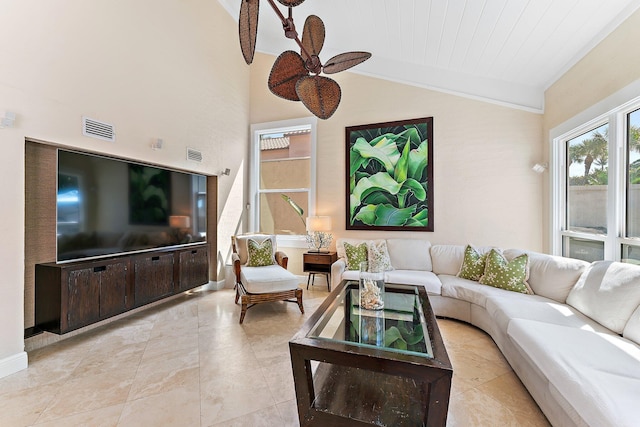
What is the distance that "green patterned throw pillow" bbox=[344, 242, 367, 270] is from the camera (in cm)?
371

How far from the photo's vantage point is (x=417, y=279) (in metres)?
3.20

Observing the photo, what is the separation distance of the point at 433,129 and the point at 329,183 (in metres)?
1.80

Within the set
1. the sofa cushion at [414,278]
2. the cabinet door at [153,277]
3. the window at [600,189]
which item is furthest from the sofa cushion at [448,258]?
the cabinet door at [153,277]

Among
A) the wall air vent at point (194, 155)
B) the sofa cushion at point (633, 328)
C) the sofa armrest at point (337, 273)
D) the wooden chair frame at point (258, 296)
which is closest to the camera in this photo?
the sofa cushion at point (633, 328)

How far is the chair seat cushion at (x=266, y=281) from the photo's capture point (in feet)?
10.1

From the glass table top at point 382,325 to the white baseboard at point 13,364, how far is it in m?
2.32

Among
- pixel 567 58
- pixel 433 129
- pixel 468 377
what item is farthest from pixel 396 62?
pixel 468 377

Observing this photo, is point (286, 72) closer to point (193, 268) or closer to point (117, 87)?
point (117, 87)

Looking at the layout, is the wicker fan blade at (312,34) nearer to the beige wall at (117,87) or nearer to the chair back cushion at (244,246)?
the beige wall at (117,87)

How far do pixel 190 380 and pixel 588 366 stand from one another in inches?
95.0

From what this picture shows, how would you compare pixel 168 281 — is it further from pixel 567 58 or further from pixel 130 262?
pixel 567 58

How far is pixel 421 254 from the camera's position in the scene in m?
3.78

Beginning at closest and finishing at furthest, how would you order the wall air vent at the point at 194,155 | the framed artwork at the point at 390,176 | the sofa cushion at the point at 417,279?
the sofa cushion at the point at 417,279 → the wall air vent at the point at 194,155 → the framed artwork at the point at 390,176

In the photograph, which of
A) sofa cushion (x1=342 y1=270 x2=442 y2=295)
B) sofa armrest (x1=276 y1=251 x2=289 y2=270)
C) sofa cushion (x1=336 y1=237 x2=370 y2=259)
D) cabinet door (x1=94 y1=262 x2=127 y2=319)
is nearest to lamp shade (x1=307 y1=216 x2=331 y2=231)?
sofa cushion (x1=336 y1=237 x2=370 y2=259)
